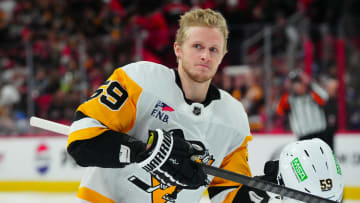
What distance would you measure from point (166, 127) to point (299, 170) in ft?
1.81

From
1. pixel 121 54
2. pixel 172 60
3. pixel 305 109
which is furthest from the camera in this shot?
pixel 121 54

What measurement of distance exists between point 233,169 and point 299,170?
1.57ft

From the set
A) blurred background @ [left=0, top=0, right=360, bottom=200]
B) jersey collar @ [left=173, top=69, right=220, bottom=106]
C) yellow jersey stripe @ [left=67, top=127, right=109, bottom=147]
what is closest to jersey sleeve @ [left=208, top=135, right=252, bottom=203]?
jersey collar @ [left=173, top=69, right=220, bottom=106]

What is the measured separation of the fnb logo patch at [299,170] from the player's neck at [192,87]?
0.53 meters

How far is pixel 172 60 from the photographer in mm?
5699

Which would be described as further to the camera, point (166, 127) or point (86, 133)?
point (166, 127)

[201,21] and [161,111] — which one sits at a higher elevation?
[201,21]

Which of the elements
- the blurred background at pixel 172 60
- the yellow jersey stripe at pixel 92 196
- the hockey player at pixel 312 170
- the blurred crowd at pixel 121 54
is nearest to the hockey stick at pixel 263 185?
the hockey player at pixel 312 170

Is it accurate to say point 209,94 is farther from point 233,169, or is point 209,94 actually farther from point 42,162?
point 42,162

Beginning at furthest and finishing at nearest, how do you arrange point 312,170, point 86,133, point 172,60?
point 172,60 < point 86,133 < point 312,170

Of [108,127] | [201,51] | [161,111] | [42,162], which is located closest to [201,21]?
[201,51]

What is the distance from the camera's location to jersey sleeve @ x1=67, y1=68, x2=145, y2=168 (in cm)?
165

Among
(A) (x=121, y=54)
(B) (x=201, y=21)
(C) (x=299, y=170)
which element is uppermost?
(B) (x=201, y=21)

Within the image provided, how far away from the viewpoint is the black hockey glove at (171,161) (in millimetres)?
1581
